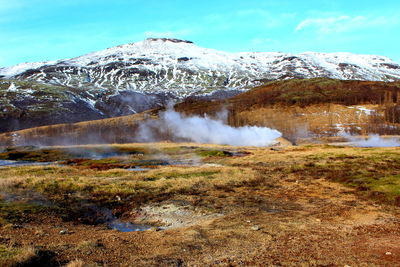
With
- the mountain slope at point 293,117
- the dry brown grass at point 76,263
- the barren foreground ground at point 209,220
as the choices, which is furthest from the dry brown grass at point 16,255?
the mountain slope at point 293,117

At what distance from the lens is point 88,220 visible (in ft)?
68.8

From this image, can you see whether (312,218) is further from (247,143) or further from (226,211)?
(247,143)

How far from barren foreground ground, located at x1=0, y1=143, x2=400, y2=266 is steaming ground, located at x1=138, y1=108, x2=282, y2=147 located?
6911cm

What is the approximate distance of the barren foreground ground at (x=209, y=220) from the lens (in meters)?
13.3

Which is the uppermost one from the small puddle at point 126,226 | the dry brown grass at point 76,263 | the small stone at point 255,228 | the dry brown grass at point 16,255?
the dry brown grass at point 16,255

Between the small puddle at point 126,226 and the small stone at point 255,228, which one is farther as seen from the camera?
the small puddle at point 126,226

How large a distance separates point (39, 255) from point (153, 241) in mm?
5073

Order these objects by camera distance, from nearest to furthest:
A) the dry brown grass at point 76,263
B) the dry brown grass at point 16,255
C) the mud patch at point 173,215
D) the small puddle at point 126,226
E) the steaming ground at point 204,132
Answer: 1. the dry brown grass at point 16,255
2. the dry brown grass at point 76,263
3. the small puddle at point 126,226
4. the mud patch at point 173,215
5. the steaming ground at point 204,132

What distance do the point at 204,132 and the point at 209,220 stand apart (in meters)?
104

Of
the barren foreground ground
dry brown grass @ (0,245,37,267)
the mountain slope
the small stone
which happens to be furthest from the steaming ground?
dry brown grass @ (0,245,37,267)

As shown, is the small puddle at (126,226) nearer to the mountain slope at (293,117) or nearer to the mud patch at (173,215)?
the mud patch at (173,215)

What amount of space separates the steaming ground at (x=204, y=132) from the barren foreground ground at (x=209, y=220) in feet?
227

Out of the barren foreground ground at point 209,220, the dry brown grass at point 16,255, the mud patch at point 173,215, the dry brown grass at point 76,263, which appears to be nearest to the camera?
the dry brown grass at point 16,255

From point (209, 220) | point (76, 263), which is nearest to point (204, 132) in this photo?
point (209, 220)
